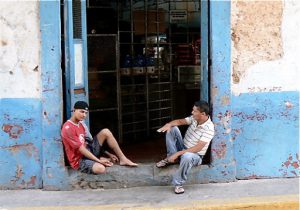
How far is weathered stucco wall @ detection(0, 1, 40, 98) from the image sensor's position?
20.7 ft

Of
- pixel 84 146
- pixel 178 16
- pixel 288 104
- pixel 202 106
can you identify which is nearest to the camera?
pixel 202 106

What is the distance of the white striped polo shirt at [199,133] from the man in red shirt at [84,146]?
78cm

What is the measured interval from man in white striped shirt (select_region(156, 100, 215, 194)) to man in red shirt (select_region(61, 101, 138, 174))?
57 cm

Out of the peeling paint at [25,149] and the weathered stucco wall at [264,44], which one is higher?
the weathered stucco wall at [264,44]

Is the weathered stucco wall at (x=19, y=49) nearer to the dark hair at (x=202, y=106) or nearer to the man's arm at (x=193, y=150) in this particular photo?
the man's arm at (x=193, y=150)

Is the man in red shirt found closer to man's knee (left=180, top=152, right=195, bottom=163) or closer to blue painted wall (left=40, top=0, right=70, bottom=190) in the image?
blue painted wall (left=40, top=0, right=70, bottom=190)

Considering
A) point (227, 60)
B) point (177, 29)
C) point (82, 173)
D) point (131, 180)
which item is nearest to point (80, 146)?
point (82, 173)

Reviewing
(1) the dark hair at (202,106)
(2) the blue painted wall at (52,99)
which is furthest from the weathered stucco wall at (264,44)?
(2) the blue painted wall at (52,99)

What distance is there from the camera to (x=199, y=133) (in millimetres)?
6445

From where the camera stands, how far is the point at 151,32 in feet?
30.2

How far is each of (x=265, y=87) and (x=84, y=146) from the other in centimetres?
245

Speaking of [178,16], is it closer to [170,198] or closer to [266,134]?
[266,134]

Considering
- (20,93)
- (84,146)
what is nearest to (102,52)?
(20,93)

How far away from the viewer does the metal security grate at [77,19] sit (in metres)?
6.54
